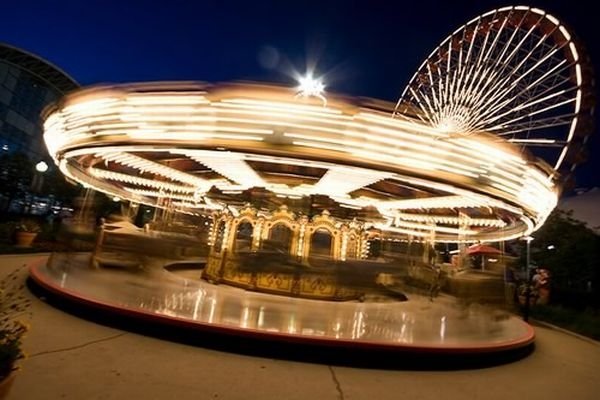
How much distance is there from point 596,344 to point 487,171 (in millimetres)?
6666

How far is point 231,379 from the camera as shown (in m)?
3.99

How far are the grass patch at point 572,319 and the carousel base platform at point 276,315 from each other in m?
3.65

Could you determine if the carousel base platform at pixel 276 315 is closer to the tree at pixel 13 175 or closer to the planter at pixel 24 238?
the planter at pixel 24 238

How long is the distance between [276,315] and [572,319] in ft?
36.6

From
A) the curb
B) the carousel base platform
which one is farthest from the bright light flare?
the curb

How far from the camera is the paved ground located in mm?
3473

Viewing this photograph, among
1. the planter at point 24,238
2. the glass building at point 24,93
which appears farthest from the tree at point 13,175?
the glass building at point 24,93

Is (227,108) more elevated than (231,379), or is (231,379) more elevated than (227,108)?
(227,108)

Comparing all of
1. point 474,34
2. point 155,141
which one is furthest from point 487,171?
point 474,34

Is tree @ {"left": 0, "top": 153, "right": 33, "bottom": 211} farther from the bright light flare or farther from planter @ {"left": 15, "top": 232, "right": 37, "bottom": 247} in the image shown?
the bright light flare

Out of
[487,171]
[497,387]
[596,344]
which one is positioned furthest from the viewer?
[596,344]

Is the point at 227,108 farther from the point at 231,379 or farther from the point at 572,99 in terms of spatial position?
the point at 572,99

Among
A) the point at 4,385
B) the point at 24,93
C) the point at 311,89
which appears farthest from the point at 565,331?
the point at 24,93

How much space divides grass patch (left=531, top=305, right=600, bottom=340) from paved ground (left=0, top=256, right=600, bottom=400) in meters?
5.91
